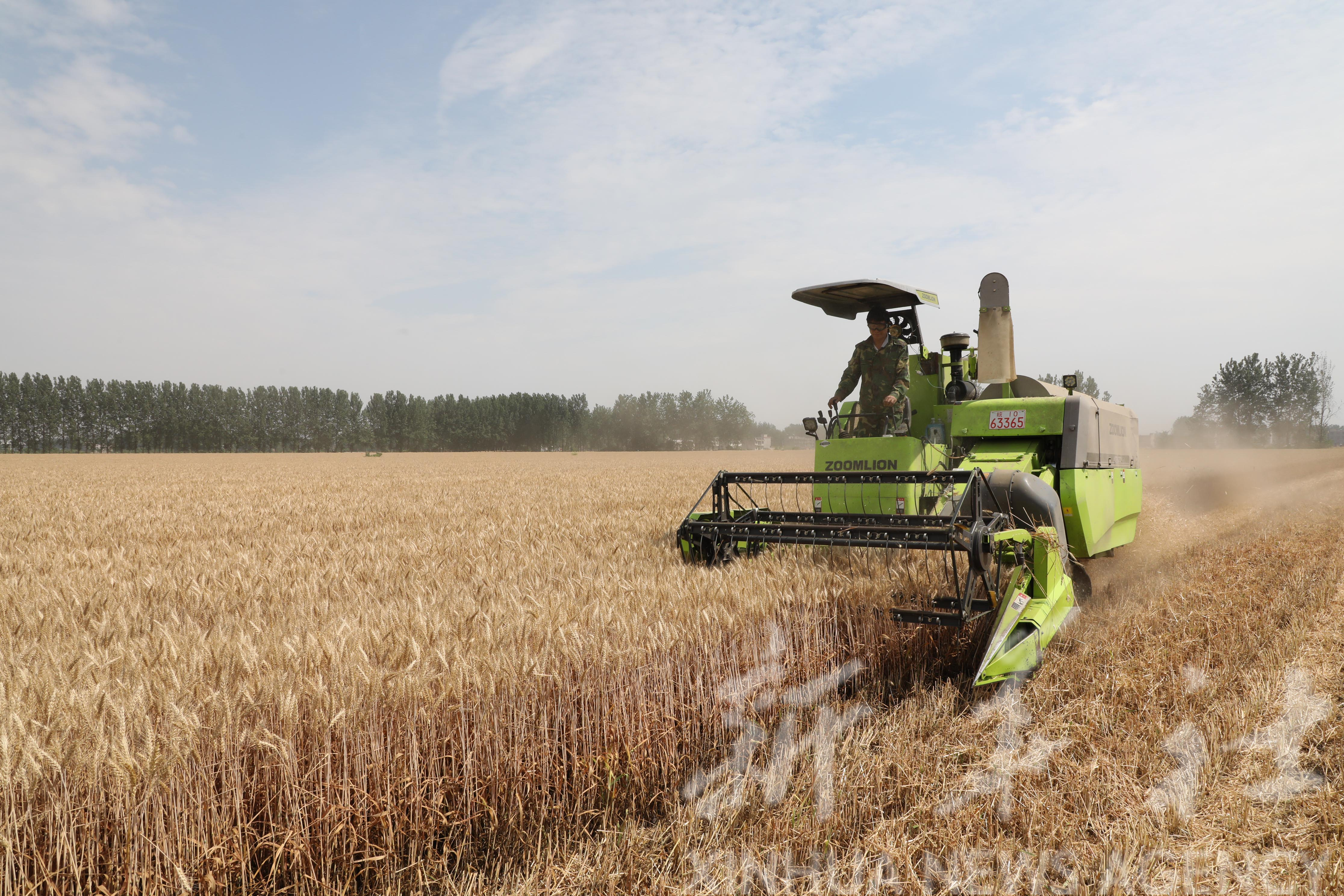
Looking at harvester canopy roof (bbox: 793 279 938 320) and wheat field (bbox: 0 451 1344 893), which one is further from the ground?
harvester canopy roof (bbox: 793 279 938 320)

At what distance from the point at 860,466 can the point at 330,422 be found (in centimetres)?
10738

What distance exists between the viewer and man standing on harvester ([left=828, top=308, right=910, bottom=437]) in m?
6.43

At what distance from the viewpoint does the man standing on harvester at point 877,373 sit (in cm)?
Result: 643

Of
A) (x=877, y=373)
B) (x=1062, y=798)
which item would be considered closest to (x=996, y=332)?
(x=877, y=373)

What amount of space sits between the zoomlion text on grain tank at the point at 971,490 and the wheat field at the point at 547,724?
1.05ft

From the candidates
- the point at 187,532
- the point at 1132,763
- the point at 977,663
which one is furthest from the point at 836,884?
the point at 187,532

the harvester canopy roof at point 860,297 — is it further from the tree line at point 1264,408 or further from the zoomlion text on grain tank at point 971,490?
the tree line at point 1264,408

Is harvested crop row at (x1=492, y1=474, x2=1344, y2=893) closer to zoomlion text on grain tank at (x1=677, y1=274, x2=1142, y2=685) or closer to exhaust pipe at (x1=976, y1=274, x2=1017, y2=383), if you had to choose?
zoomlion text on grain tank at (x1=677, y1=274, x2=1142, y2=685)

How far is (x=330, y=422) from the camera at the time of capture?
101625 mm

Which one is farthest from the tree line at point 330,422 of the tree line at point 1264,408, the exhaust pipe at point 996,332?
the exhaust pipe at point 996,332

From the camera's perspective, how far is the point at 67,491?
14789 mm

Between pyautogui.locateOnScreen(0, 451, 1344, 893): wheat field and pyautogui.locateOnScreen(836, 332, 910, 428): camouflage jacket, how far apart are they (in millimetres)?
2127

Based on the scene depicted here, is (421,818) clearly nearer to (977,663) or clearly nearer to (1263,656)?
(977,663)

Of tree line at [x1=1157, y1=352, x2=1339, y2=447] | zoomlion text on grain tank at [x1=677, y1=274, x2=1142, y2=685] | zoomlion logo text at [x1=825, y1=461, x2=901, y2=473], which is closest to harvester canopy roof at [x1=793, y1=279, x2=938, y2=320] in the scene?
zoomlion text on grain tank at [x1=677, y1=274, x2=1142, y2=685]
